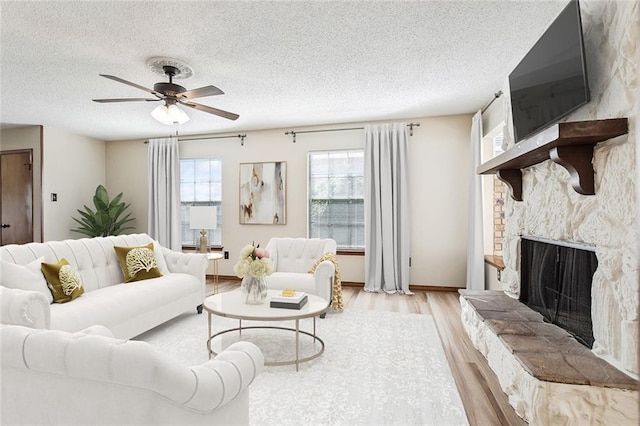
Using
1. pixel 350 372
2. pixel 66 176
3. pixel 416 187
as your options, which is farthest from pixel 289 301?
pixel 66 176

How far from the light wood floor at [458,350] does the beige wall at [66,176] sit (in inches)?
106

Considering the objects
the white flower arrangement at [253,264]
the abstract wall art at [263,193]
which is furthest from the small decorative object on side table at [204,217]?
the white flower arrangement at [253,264]

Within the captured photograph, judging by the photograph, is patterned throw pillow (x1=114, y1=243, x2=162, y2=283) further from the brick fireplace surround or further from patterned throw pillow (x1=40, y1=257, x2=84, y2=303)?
the brick fireplace surround

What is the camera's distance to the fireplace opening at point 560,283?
1.86 metres

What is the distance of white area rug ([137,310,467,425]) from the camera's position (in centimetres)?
195

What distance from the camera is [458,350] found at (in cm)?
285

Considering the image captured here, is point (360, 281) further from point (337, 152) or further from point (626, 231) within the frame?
point (626, 231)

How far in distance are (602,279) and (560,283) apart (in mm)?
558

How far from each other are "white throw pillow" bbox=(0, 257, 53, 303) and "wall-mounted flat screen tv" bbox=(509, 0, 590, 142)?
131 inches

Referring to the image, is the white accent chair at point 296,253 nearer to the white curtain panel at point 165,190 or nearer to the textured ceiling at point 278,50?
the textured ceiling at point 278,50

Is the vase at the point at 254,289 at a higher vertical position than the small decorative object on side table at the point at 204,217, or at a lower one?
lower

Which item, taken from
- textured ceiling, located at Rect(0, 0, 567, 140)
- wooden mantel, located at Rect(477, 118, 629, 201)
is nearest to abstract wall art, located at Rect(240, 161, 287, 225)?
textured ceiling, located at Rect(0, 0, 567, 140)

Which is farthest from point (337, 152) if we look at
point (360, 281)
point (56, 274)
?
point (56, 274)

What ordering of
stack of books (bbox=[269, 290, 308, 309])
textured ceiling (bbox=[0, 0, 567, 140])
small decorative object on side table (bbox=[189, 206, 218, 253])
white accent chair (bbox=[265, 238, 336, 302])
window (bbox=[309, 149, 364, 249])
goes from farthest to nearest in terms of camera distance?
window (bbox=[309, 149, 364, 249])
small decorative object on side table (bbox=[189, 206, 218, 253])
white accent chair (bbox=[265, 238, 336, 302])
stack of books (bbox=[269, 290, 308, 309])
textured ceiling (bbox=[0, 0, 567, 140])
